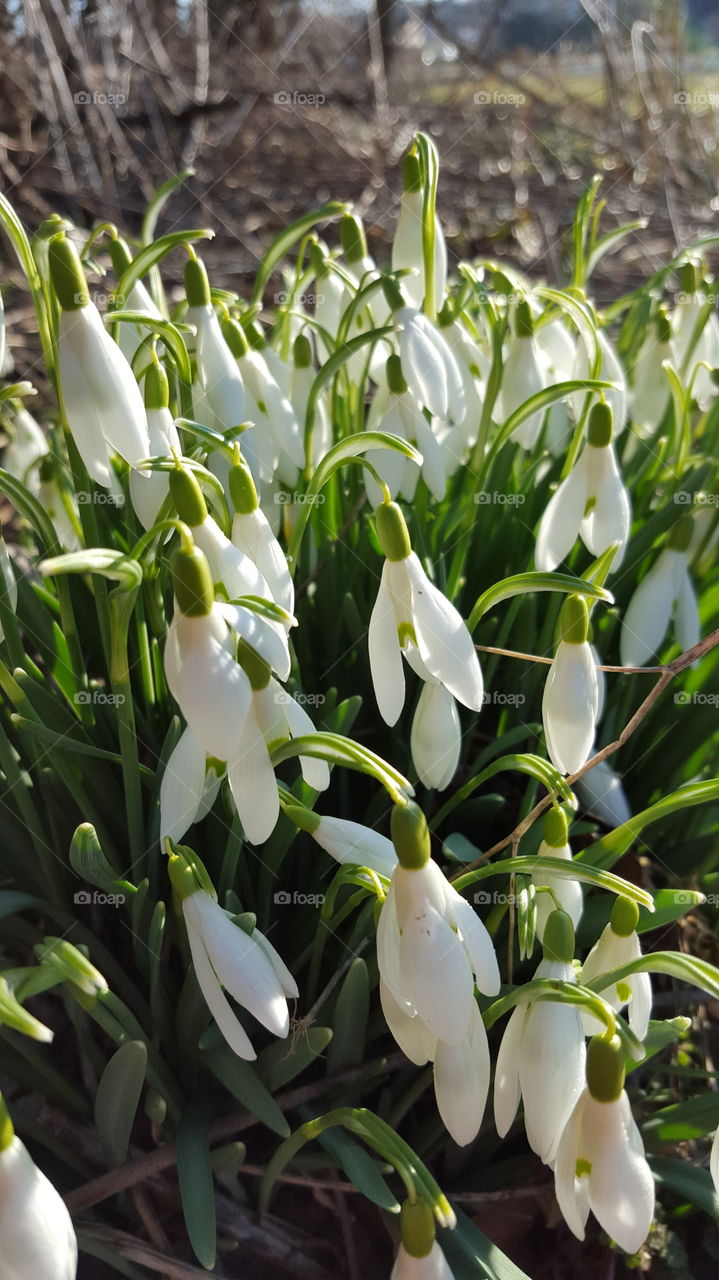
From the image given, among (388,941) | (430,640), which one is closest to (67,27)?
(430,640)

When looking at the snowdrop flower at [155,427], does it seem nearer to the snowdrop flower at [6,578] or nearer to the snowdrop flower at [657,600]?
the snowdrop flower at [6,578]

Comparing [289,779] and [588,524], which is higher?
[588,524]

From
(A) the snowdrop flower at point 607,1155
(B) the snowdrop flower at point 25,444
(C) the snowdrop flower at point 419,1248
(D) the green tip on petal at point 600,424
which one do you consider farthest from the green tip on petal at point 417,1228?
(B) the snowdrop flower at point 25,444

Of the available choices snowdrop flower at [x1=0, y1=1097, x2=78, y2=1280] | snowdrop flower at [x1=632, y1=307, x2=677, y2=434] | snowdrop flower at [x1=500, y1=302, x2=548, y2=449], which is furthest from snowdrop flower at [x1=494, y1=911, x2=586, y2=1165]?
snowdrop flower at [x1=632, y1=307, x2=677, y2=434]

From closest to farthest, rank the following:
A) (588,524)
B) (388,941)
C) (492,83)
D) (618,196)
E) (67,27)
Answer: (388,941)
(588,524)
(67,27)
(618,196)
(492,83)

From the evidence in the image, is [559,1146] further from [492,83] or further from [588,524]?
[492,83]

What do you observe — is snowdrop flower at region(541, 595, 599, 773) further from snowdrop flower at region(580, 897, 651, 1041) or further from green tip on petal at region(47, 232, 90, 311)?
green tip on petal at region(47, 232, 90, 311)
